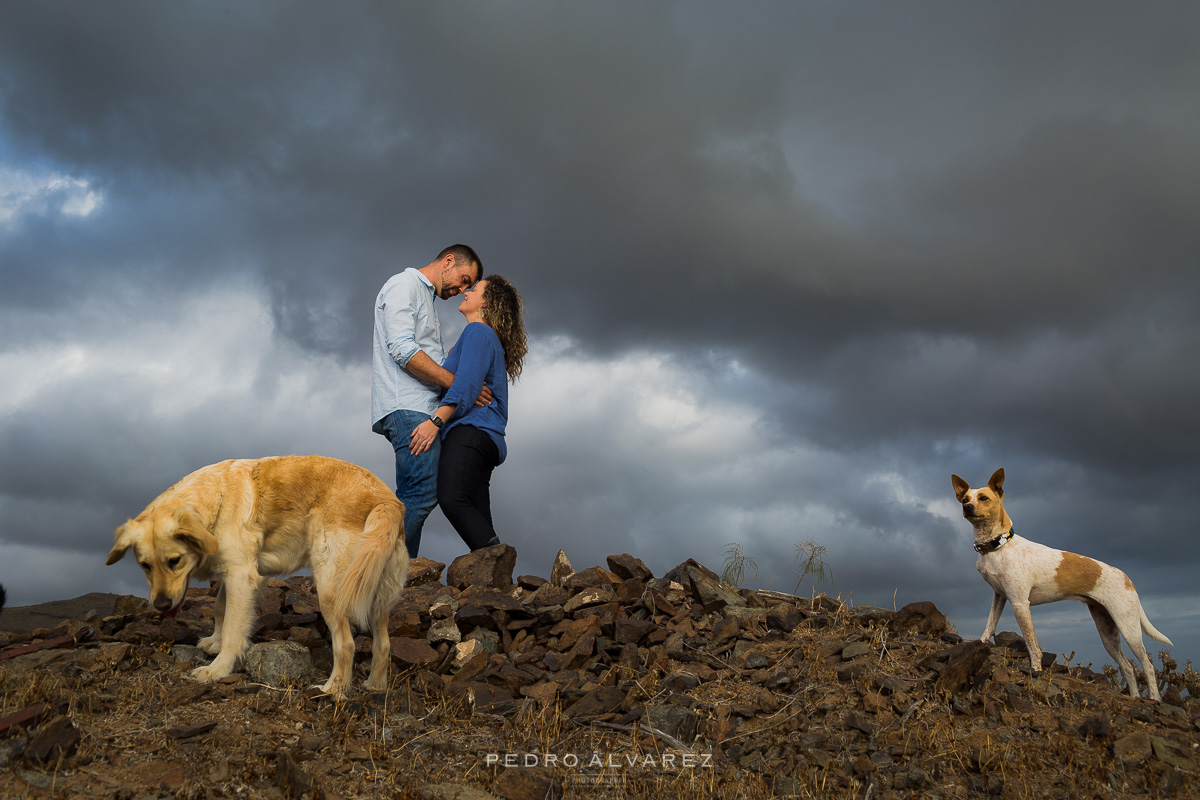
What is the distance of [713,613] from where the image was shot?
28.0 ft

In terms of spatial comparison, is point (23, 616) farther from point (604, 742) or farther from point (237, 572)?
point (604, 742)

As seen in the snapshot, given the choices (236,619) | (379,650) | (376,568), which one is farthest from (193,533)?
(379,650)

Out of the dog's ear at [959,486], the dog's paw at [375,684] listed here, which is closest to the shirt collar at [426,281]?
the dog's paw at [375,684]

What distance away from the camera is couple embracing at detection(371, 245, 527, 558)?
8.62 meters

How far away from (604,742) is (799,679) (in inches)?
81.3

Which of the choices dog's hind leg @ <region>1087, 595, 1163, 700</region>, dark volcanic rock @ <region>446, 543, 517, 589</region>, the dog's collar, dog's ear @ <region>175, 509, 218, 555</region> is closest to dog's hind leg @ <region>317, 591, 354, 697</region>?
dog's ear @ <region>175, 509, 218, 555</region>

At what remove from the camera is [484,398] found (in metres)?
9.13

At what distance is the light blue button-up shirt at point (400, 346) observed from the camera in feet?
28.6

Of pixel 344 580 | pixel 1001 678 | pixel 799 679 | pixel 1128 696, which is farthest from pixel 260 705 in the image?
pixel 1128 696

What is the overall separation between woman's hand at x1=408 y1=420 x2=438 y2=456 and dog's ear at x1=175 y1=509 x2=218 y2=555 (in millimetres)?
2887

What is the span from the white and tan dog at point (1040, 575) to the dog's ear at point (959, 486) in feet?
0.04

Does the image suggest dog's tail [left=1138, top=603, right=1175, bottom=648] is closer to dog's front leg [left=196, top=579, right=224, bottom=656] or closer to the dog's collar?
the dog's collar

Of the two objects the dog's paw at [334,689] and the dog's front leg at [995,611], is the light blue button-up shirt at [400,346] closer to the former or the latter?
the dog's paw at [334,689]

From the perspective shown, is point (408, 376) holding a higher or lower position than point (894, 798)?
higher
